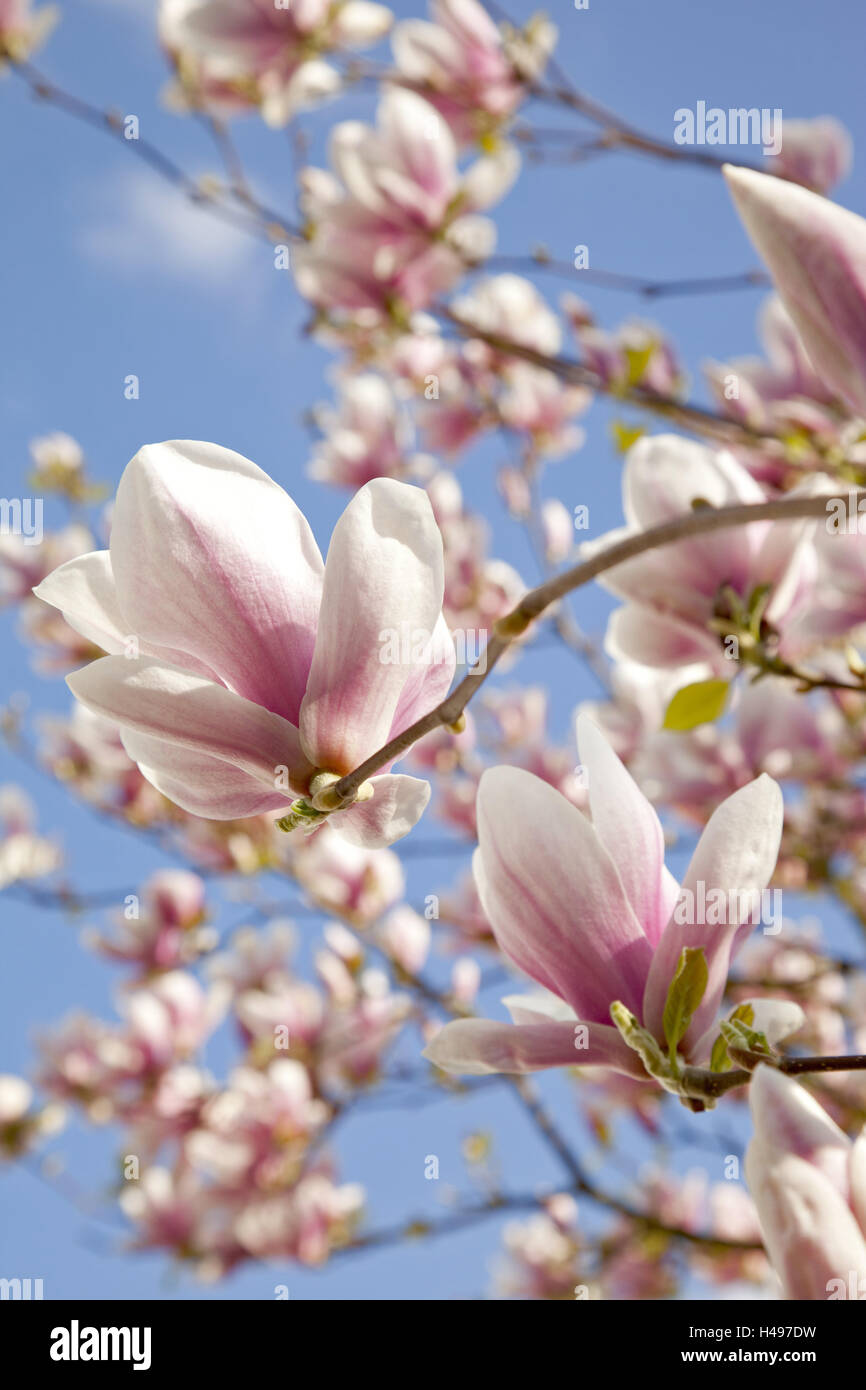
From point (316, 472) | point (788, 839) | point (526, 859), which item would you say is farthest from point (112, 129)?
point (526, 859)

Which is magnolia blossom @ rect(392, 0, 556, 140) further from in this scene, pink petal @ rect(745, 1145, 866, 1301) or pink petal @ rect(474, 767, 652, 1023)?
pink petal @ rect(745, 1145, 866, 1301)

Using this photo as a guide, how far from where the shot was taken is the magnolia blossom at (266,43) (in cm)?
199

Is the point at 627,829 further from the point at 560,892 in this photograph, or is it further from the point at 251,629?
the point at 251,629

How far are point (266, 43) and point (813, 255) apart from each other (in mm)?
1921

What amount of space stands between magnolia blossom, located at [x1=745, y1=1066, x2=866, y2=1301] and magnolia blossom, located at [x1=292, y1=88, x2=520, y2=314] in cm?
180

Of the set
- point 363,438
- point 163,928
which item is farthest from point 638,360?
point 163,928

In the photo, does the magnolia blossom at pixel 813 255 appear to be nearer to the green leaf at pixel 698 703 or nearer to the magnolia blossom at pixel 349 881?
the green leaf at pixel 698 703

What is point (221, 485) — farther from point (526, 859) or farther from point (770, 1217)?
point (770, 1217)

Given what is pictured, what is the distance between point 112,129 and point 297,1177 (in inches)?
97.3

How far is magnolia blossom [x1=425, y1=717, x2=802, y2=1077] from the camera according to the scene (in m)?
0.56

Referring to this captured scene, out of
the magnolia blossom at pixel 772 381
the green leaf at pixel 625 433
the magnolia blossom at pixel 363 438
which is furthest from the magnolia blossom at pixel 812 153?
the magnolia blossom at pixel 363 438

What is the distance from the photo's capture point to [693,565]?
1012 millimetres

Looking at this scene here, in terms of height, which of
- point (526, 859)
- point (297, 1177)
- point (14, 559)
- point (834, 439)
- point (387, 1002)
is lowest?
point (297, 1177)

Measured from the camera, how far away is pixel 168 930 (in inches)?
119
